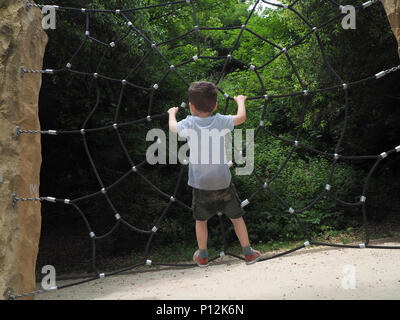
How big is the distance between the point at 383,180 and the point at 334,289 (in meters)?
4.85

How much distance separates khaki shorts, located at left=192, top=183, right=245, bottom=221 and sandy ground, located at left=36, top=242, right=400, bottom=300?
2.02 meters

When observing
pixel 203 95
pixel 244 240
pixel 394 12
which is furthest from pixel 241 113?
pixel 394 12

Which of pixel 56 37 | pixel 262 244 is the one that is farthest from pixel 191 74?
pixel 262 244

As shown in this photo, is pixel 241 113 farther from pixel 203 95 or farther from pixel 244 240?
pixel 244 240

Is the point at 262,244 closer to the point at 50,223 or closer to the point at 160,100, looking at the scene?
the point at 160,100

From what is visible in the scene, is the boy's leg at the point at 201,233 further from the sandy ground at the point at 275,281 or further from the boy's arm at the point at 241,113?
the sandy ground at the point at 275,281

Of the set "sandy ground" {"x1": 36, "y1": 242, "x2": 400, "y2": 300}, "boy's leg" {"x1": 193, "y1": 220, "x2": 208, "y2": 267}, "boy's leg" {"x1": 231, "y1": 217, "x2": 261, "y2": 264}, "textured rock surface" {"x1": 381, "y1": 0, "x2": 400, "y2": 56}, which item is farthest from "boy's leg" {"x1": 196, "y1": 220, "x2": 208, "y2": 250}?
"sandy ground" {"x1": 36, "y1": 242, "x2": 400, "y2": 300}

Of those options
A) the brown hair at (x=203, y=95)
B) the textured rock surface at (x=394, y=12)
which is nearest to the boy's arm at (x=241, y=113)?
the brown hair at (x=203, y=95)

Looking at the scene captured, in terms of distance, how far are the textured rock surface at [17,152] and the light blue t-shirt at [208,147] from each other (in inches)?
50.1

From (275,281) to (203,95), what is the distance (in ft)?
10.9

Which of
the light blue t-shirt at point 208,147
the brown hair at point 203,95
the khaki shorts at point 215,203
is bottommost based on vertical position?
the khaki shorts at point 215,203

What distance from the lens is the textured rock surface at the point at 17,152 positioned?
311 centimetres

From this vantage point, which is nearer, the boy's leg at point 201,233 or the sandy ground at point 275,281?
the boy's leg at point 201,233

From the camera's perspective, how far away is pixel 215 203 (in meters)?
2.78
